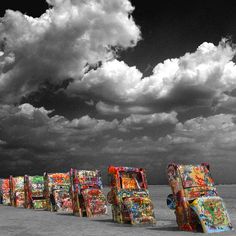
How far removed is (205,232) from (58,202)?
14.6 metres

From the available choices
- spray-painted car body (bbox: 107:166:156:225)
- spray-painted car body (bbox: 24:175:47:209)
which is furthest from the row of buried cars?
spray-painted car body (bbox: 24:175:47:209)

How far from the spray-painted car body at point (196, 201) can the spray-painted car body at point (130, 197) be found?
1831mm

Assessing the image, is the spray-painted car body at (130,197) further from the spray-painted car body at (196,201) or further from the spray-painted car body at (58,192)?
the spray-painted car body at (58,192)

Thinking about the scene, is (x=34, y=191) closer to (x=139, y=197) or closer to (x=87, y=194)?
(x=87, y=194)

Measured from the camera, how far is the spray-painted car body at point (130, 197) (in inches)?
631

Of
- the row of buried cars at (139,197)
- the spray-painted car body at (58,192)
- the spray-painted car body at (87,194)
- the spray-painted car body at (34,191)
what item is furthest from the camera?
the spray-painted car body at (34,191)

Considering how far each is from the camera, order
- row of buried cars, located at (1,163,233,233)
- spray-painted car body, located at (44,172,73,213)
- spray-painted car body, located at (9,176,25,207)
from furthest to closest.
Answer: spray-painted car body, located at (9,176,25,207) < spray-painted car body, located at (44,172,73,213) < row of buried cars, located at (1,163,233,233)

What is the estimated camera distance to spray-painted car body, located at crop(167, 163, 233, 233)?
1297cm

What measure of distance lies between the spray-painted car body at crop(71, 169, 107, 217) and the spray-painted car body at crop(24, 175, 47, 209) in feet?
28.1

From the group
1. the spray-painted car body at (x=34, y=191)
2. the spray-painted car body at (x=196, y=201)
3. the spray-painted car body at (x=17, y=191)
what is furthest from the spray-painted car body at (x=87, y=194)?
the spray-painted car body at (x=17, y=191)

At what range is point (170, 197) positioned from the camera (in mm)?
14844

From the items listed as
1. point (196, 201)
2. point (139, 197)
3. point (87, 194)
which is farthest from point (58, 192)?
point (196, 201)

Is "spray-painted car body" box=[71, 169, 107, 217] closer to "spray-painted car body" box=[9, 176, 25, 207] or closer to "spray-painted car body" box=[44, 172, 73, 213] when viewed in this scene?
"spray-painted car body" box=[44, 172, 73, 213]

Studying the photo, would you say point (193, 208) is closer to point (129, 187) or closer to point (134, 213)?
point (134, 213)
